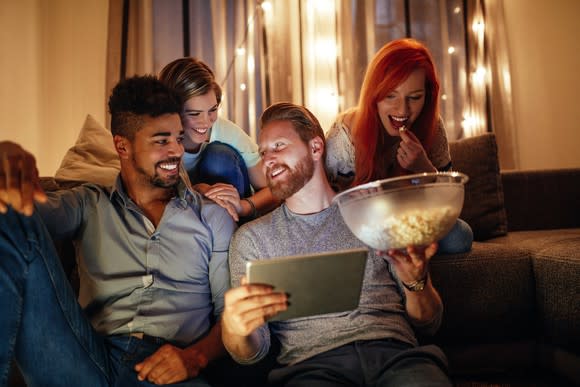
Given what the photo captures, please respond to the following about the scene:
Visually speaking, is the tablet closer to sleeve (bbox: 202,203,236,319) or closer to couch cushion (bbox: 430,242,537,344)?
sleeve (bbox: 202,203,236,319)

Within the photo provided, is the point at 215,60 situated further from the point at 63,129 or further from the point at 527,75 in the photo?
the point at 527,75

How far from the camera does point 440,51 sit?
3602 mm

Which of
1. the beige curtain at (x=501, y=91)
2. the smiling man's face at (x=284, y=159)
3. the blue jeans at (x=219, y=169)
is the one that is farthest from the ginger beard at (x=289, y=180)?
the beige curtain at (x=501, y=91)

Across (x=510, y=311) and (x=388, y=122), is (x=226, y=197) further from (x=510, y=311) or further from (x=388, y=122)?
(x=510, y=311)

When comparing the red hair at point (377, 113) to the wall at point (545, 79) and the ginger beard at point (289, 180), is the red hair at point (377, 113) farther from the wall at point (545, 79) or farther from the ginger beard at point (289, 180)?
the wall at point (545, 79)

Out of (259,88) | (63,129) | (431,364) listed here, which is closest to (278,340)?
(431,364)

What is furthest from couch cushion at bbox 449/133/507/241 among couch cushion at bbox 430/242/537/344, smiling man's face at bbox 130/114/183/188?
smiling man's face at bbox 130/114/183/188

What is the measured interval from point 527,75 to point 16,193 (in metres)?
3.64

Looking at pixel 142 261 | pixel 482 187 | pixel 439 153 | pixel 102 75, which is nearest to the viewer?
pixel 142 261

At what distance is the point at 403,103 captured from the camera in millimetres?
1721

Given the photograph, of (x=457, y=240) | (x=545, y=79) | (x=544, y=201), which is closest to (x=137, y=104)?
(x=457, y=240)

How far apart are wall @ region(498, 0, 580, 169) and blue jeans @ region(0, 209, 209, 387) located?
3.33 m

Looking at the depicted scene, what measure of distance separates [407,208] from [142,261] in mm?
744

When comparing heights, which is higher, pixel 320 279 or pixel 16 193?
pixel 16 193
